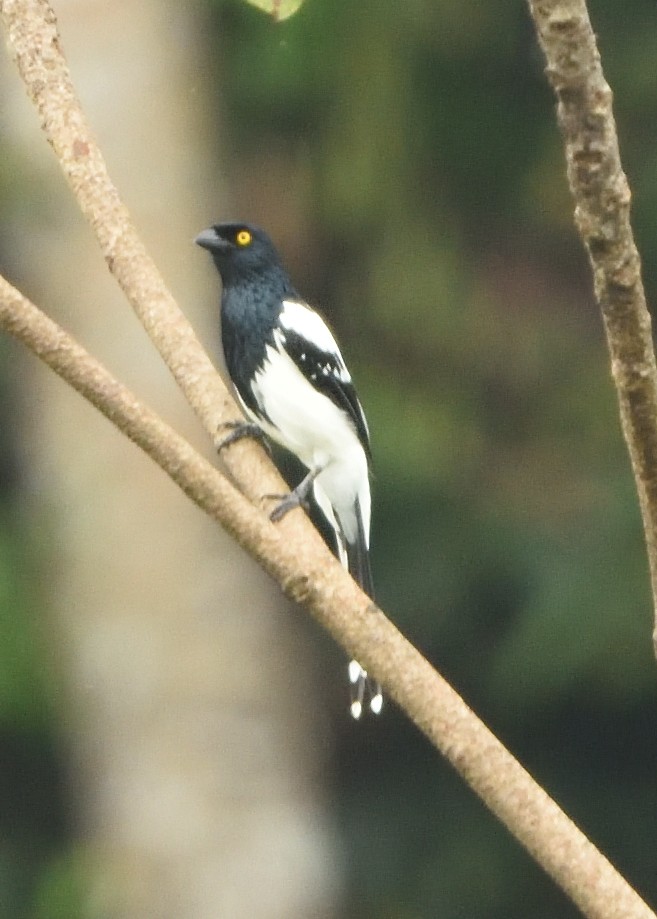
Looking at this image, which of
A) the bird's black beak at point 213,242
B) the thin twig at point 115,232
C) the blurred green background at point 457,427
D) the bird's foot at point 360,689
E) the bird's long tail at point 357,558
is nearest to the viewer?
the thin twig at point 115,232

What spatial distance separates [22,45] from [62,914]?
3.89 metres

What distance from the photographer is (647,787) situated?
22.4 ft

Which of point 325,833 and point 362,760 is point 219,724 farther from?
point 362,760

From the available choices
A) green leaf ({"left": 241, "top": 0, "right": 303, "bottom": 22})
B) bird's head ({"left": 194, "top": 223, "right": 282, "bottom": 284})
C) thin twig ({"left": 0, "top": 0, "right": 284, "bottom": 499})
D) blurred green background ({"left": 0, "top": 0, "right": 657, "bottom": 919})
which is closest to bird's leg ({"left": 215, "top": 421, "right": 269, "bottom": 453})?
thin twig ({"left": 0, "top": 0, "right": 284, "bottom": 499})

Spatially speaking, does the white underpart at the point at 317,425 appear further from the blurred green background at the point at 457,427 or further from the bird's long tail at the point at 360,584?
the blurred green background at the point at 457,427

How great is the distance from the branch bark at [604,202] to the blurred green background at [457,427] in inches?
177

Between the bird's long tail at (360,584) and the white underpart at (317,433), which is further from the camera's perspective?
the white underpart at (317,433)

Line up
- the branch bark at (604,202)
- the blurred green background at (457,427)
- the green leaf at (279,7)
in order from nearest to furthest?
the branch bark at (604,202) → the green leaf at (279,7) → the blurred green background at (457,427)

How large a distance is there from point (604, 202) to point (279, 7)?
88cm

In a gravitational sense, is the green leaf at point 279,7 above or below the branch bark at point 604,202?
above

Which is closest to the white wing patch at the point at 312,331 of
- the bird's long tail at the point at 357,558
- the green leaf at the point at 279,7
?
the bird's long tail at the point at 357,558

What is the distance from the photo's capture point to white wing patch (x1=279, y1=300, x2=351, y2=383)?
161 inches

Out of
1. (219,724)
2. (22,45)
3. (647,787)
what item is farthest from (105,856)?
(22,45)

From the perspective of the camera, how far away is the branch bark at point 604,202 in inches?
57.2
